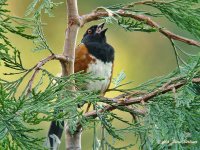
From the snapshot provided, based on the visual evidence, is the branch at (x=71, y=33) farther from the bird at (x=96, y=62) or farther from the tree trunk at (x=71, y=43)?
the bird at (x=96, y=62)

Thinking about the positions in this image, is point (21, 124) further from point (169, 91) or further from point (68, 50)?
point (68, 50)

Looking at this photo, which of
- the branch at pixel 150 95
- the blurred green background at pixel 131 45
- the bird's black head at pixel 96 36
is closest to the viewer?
the branch at pixel 150 95

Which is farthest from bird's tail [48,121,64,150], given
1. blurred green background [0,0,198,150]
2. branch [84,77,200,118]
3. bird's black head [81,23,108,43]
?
A: blurred green background [0,0,198,150]

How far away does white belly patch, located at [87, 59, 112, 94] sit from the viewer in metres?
4.02

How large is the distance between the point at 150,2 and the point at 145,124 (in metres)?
0.54

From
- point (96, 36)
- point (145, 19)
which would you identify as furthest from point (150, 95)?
point (96, 36)

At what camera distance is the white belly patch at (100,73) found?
158 inches

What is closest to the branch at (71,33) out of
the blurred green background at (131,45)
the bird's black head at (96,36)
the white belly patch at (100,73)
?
the white belly patch at (100,73)

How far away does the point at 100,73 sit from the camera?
13.2ft

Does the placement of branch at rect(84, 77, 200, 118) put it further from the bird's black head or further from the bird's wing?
the bird's black head

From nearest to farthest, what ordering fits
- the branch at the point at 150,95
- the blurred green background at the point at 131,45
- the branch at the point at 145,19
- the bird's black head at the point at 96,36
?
1. the branch at the point at 150,95
2. the branch at the point at 145,19
3. the bird's black head at the point at 96,36
4. the blurred green background at the point at 131,45

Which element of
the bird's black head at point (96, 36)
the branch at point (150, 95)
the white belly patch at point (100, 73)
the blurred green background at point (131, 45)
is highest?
the blurred green background at point (131, 45)

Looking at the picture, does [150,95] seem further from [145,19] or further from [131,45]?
[131,45]

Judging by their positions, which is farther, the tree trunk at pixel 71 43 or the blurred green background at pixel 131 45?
the blurred green background at pixel 131 45
